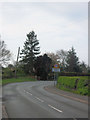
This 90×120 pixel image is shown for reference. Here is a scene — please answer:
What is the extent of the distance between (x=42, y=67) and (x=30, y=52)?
9.12 meters

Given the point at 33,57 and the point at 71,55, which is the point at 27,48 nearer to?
the point at 33,57

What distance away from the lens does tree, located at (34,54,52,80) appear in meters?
67.1

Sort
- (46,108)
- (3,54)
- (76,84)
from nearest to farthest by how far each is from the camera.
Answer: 1. (46,108)
2. (76,84)
3. (3,54)

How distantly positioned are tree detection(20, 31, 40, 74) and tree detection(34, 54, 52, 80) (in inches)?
92.9

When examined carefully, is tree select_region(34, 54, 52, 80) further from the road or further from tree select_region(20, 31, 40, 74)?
the road

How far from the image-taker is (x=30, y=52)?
7294cm

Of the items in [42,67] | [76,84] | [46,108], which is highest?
[42,67]

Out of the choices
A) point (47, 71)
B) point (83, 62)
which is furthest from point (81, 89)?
point (83, 62)

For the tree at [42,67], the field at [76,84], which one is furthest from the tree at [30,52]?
the field at [76,84]

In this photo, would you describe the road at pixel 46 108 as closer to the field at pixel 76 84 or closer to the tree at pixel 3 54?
the field at pixel 76 84

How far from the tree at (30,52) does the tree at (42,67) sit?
7.74 ft

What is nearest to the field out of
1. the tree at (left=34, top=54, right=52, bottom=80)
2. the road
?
the road

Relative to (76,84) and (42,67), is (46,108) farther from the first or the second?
(42,67)

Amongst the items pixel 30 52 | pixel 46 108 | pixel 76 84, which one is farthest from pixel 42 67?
pixel 46 108
